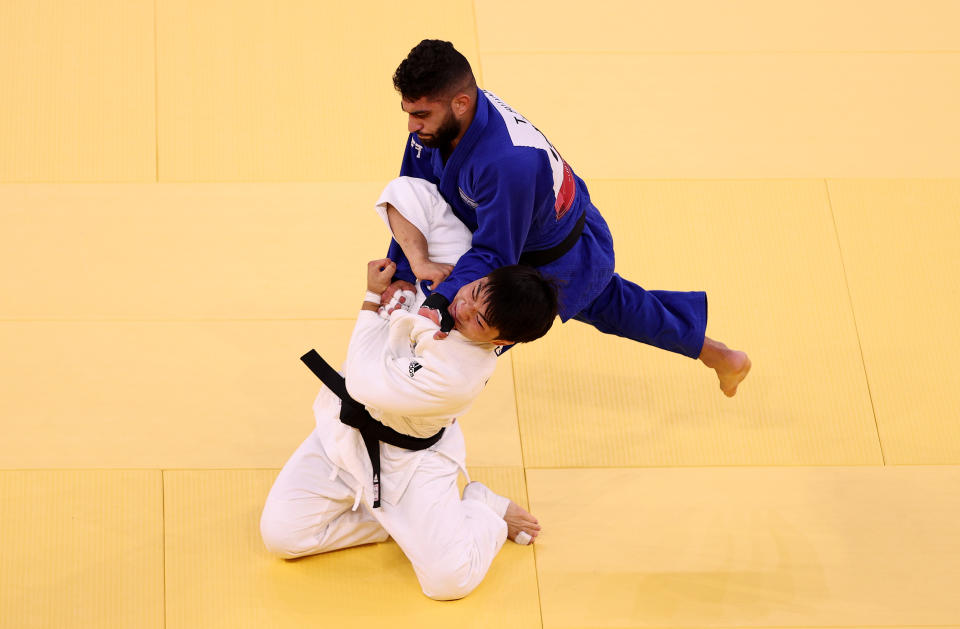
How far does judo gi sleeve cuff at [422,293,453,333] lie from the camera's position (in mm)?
2248

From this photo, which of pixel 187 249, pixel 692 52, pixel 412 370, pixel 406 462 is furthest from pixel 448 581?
pixel 692 52

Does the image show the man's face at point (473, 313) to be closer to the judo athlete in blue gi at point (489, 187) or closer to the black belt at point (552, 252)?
the judo athlete in blue gi at point (489, 187)

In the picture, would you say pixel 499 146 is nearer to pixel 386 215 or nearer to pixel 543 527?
pixel 386 215

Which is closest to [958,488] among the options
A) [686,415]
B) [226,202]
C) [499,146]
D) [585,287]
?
[686,415]

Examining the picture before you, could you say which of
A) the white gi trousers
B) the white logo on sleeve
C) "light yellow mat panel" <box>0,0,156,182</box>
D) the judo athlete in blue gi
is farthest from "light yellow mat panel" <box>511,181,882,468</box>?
"light yellow mat panel" <box>0,0,156,182</box>

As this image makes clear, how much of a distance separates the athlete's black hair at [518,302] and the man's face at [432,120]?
1.21 feet

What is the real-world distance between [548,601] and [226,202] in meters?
1.64

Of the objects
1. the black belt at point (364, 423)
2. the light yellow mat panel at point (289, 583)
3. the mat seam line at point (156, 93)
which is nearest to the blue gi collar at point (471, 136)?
the black belt at point (364, 423)

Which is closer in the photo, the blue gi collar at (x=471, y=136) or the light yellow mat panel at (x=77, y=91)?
the blue gi collar at (x=471, y=136)

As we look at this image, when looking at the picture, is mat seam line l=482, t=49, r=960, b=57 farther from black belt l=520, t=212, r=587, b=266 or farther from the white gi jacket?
the white gi jacket

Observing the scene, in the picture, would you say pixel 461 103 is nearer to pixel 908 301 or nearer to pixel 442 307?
pixel 442 307

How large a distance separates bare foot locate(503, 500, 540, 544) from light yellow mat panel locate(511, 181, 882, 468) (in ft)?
0.69

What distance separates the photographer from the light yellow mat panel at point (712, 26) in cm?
389

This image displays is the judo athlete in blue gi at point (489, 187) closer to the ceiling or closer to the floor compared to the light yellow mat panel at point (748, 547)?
closer to the ceiling
